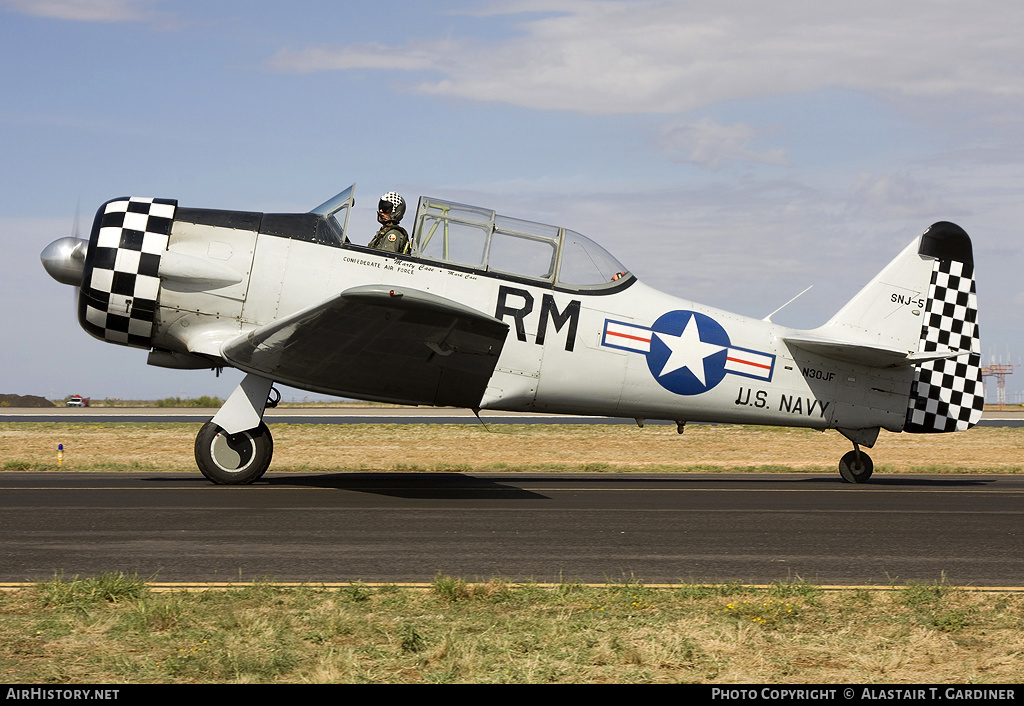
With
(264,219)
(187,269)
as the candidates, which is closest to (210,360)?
(187,269)

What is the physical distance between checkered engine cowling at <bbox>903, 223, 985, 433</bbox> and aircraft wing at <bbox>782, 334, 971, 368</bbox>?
29.5 inches

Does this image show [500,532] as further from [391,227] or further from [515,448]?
[515,448]

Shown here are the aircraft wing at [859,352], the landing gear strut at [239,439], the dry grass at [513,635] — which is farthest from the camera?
the aircraft wing at [859,352]

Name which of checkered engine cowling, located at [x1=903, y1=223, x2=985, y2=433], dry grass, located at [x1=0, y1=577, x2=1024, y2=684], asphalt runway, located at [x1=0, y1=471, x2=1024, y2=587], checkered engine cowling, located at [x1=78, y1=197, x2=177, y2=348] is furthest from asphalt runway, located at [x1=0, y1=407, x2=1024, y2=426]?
dry grass, located at [x1=0, y1=577, x2=1024, y2=684]

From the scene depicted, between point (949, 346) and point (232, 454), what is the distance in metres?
10.8

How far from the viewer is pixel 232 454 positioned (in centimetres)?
1173

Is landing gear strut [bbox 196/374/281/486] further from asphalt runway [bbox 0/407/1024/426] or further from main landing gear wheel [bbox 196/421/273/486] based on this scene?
asphalt runway [bbox 0/407/1024/426]

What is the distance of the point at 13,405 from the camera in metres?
63.0

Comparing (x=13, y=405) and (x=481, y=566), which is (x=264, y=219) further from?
(x=13, y=405)

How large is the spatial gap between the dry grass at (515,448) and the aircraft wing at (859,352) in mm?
5039

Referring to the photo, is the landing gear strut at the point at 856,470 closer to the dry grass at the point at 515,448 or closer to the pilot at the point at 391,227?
the dry grass at the point at 515,448

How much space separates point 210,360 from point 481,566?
6.29 metres

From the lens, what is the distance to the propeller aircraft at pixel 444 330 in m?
11.0

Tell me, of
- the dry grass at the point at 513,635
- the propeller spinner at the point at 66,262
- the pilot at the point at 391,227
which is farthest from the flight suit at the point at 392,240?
the dry grass at the point at 513,635
